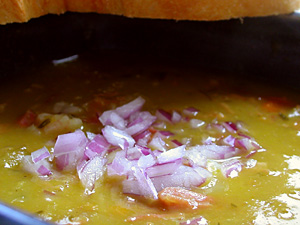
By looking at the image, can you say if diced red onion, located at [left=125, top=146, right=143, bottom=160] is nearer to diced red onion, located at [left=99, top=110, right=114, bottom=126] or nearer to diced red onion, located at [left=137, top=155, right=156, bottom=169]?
diced red onion, located at [left=137, top=155, right=156, bottom=169]

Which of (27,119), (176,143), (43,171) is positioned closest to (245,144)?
(176,143)

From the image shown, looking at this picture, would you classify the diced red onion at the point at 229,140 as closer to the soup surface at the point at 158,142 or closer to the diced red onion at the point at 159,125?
the soup surface at the point at 158,142

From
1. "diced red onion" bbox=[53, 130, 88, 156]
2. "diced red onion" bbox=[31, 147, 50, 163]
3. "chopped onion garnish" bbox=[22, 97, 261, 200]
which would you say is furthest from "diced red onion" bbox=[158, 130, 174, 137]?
"diced red onion" bbox=[31, 147, 50, 163]

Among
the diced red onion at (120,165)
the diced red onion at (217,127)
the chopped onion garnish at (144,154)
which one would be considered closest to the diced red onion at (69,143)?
the chopped onion garnish at (144,154)

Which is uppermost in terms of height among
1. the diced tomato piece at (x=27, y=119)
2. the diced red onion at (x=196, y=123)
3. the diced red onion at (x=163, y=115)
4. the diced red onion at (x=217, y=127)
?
the diced tomato piece at (x=27, y=119)

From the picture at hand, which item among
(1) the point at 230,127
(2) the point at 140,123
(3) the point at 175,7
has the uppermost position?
(3) the point at 175,7

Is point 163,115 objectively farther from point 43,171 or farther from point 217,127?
point 43,171

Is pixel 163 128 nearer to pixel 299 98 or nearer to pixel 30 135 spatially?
pixel 30 135
